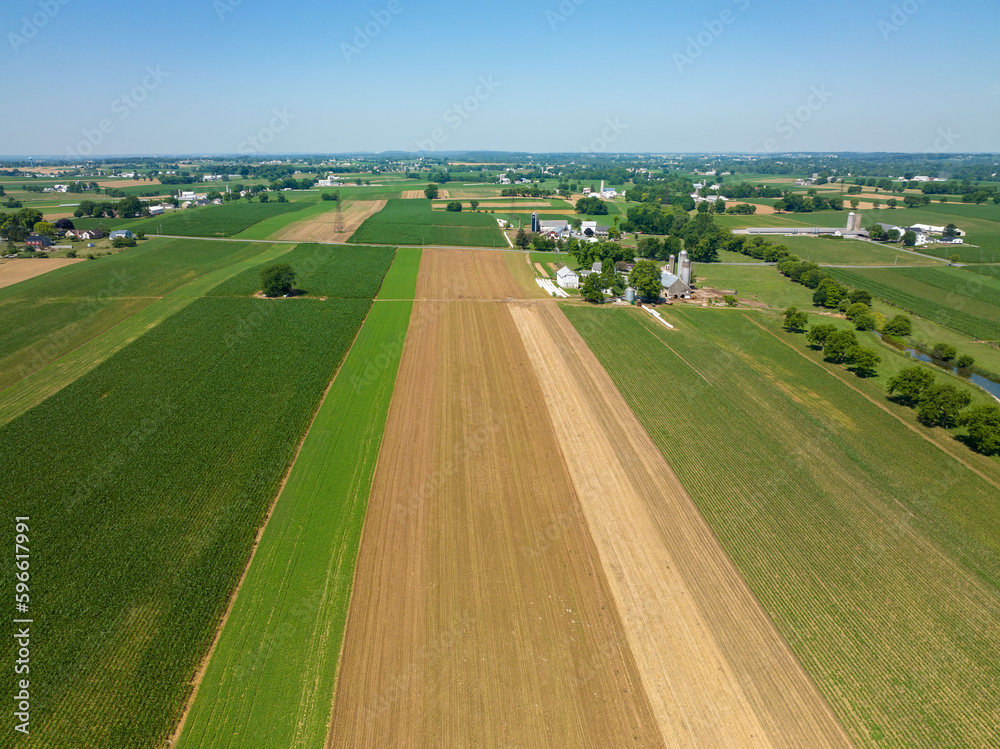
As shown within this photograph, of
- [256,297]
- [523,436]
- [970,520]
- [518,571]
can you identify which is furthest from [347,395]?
[970,520]

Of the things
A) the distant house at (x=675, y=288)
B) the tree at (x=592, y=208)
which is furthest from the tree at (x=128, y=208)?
the distant house at (x=675, y=288)

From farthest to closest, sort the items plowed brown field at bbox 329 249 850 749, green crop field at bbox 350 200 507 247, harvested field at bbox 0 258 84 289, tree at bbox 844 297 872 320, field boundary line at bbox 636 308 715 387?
green crop field at bbox 350 200 507 247 → harvested field at bbox 0 258 84 289 → tree at bbox 844 297 872 320 → field boundary line at bbox 636 308 715 387 → plowed brown field at bbox 329 249 850 749

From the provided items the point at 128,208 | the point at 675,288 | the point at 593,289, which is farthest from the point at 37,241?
the point at 675,288

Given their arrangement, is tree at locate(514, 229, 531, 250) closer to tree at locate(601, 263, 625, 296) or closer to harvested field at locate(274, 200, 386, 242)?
tree at locate(601, 263, 625, 296)

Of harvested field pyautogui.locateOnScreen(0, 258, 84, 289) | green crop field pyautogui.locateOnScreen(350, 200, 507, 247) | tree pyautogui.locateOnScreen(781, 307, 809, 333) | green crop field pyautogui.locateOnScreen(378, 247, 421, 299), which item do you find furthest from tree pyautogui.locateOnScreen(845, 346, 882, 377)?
harvested field pyautogui.locateOnScreen(0, 258, 84, 289)

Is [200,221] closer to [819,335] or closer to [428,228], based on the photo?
[428,228]

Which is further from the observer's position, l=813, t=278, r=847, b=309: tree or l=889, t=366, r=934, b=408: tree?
l=813, t=278, r=847, b=309: tree

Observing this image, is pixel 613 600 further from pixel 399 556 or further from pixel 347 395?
pixel 347 395
